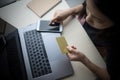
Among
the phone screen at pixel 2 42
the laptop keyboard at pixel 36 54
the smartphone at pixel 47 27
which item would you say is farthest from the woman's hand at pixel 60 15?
the phone screen at pixel 2 42

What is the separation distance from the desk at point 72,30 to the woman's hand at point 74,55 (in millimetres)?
39

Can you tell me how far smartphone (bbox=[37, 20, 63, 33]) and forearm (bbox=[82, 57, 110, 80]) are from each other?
25 cm

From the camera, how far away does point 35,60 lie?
42.2 inches

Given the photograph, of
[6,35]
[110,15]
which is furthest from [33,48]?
[110,15]

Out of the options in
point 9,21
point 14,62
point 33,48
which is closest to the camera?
point 14,62

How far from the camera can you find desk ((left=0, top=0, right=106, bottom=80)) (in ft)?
3.44

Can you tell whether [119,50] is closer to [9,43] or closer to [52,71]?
[52,71]

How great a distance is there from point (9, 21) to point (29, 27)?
14cm

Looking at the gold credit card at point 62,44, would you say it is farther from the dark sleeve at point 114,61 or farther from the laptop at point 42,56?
the dark sleeve at point 114,61

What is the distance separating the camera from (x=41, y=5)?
1263mm

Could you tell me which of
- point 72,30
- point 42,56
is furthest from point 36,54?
point 72,30

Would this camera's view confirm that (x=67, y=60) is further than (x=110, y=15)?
Yes

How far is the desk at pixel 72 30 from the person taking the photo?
1049 millimetres

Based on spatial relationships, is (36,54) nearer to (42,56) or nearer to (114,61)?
(42,56)
